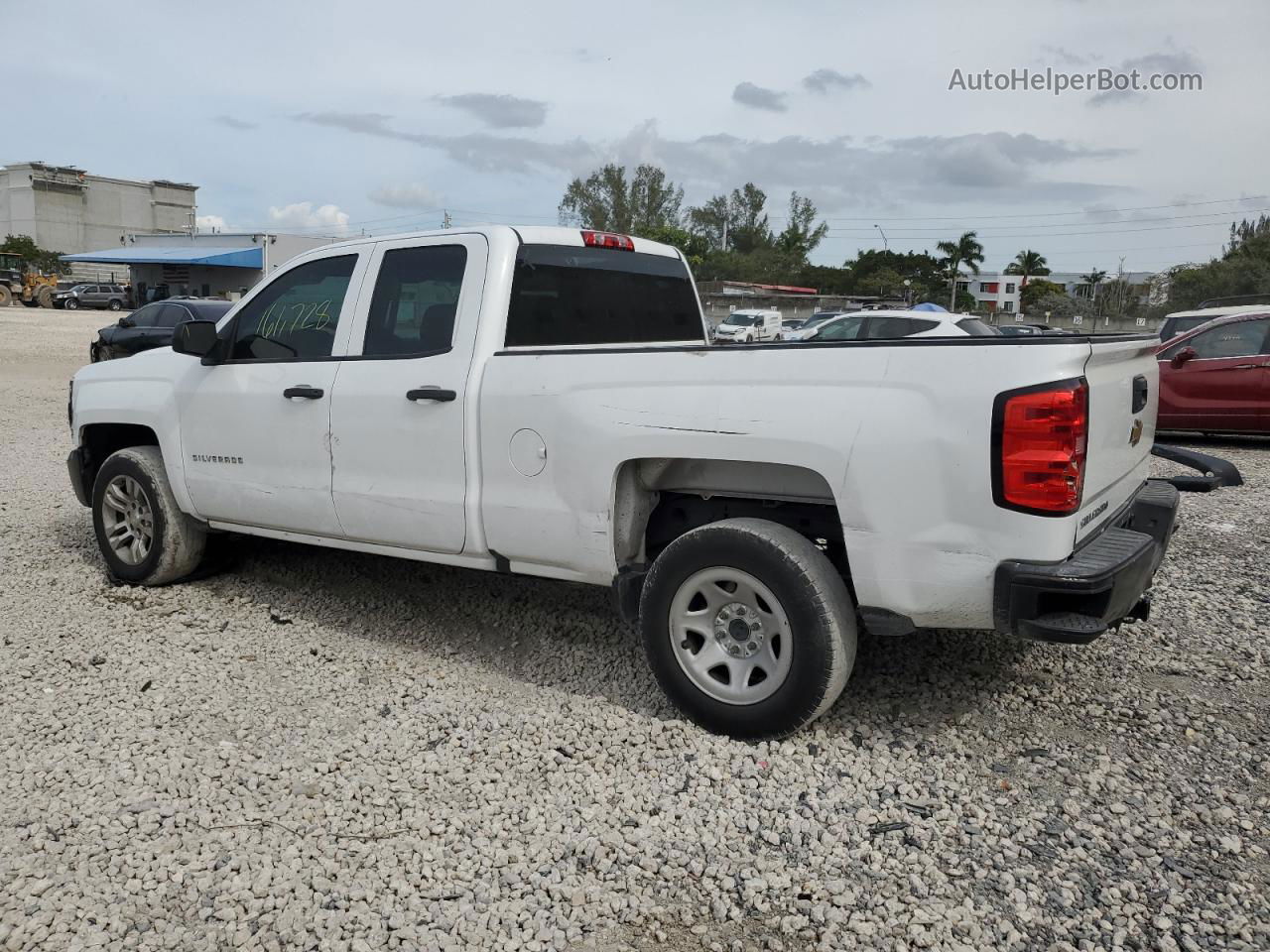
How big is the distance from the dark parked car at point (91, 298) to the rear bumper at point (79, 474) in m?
52.9

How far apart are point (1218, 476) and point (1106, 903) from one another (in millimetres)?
2450

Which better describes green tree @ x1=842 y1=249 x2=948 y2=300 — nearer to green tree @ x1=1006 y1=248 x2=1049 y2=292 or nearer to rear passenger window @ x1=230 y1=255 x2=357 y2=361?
green tree @ x1=1006 y1=248 x2=1049 y2=292

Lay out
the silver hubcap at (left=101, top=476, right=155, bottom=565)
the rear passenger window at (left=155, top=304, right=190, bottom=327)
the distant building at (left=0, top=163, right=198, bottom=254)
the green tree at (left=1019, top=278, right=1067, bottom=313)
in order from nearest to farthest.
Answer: the silver hubcap at (left=101, top=476, right=155, bottom=565), the rear passenger window at (left=155, top=304, right=190, bottom=327), the distant building at (left=0, top=163, right=198, bottom=254), the green tree at (left=1019, top=278, right=1067, bottom=313)

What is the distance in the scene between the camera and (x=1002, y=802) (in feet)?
11.1

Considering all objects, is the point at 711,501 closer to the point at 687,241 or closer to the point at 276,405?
the point at 276,405

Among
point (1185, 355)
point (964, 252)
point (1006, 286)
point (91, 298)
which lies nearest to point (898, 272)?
point (964, 252)

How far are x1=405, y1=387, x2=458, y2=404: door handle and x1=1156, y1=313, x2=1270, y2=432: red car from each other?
9.89 m

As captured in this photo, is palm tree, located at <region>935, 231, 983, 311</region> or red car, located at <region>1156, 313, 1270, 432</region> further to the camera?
palm tree, located at <region>935, 231, 983, 311</region>

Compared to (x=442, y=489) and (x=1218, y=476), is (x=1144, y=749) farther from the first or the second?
(x=442, y=489)

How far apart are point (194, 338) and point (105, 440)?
1.57 metres

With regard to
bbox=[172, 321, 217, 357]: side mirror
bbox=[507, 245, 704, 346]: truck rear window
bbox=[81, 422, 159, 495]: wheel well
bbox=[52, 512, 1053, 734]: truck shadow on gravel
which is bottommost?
bbox=[52, 512, 1053, 734]: truck shadow on gravel

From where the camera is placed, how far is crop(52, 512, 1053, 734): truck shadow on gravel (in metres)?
4.23

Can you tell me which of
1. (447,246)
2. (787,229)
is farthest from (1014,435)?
(787,229)

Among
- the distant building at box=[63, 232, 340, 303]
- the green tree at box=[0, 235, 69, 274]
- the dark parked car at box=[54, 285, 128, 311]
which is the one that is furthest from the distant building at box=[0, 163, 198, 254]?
the dark parked car at box=[54, 285, 128, 311]
